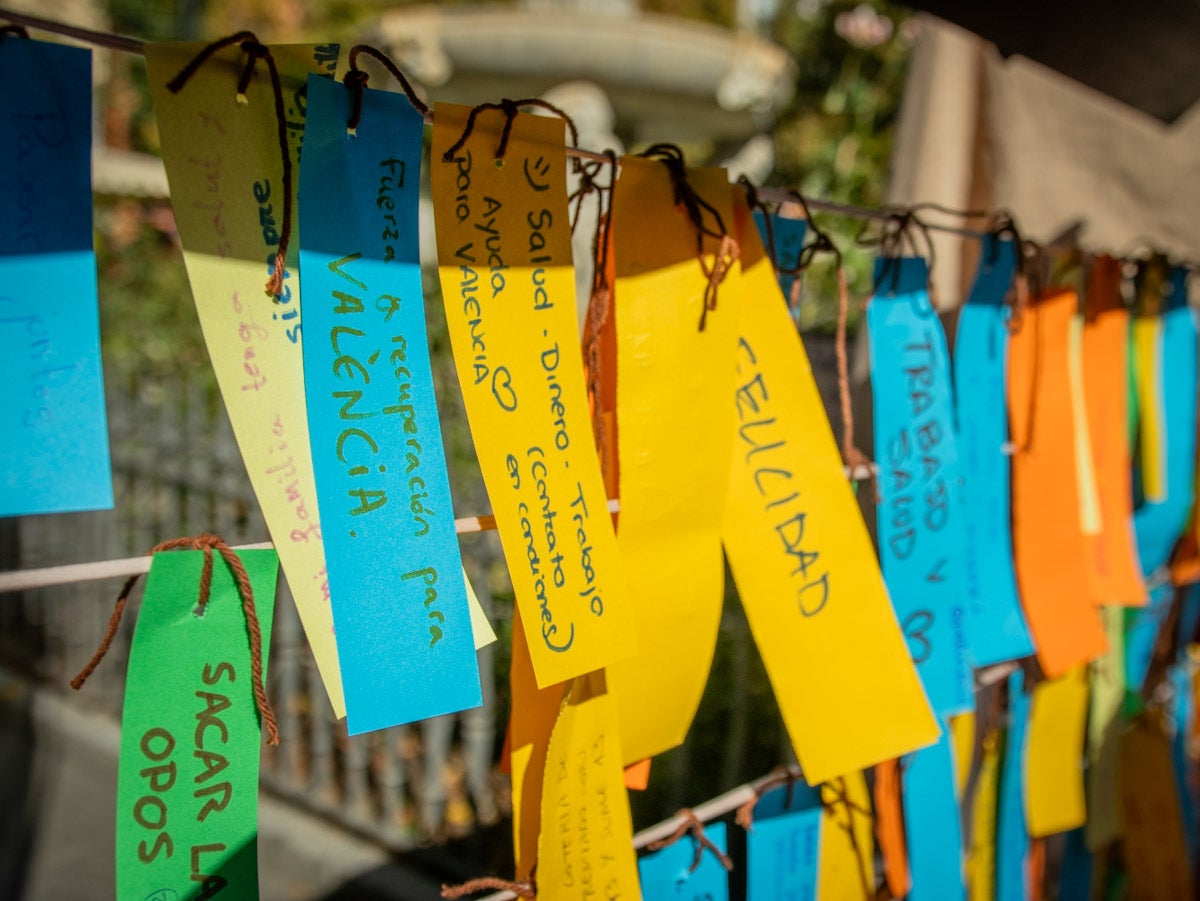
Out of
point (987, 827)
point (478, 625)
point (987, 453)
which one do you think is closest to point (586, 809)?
Answer: point (478, 625)

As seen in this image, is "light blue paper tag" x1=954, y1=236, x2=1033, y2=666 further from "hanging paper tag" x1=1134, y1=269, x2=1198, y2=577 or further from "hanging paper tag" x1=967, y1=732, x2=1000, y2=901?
"hanging paper tag" x1=1134, y1=269, x2=1198, y2=577

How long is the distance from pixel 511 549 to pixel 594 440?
110mm

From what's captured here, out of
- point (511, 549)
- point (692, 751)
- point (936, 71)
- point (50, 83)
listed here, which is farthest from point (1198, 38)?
point (692, 751)

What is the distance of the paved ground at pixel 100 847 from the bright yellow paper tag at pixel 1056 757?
121 cm

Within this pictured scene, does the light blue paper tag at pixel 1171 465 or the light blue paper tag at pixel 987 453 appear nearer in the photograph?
the light blue paper tag at pixel 987 453

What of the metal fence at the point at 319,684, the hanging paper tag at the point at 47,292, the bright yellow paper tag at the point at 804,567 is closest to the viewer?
the hanging paper tag at the point at 47,292

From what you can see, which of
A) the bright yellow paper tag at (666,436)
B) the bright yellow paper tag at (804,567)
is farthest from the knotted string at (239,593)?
A: the bright yellow paper tag at (804,567)

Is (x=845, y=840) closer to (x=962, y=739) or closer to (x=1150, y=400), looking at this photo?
(x=962, y=739)

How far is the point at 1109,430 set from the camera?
0.99 m

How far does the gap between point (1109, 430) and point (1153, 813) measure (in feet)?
2.13

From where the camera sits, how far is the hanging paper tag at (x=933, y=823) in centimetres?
84

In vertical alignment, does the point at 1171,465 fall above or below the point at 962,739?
above

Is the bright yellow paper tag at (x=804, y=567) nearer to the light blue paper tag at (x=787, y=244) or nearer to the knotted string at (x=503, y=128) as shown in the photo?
the light blue paper tag at (x=787, y=244)

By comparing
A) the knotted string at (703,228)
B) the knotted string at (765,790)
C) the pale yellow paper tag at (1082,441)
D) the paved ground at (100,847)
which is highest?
the knotted string at (703,228)
